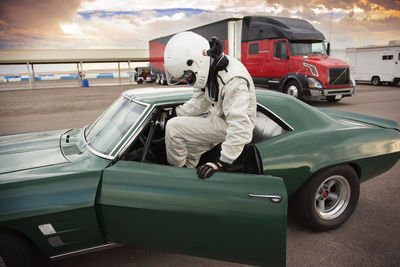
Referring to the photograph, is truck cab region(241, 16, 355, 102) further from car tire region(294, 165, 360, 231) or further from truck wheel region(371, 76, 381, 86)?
truck wheel region(371, 76, 381, 86)

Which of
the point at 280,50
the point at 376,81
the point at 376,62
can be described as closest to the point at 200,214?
the point at 280,50

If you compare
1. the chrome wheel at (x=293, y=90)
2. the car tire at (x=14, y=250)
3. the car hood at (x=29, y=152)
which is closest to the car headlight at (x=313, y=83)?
the chrome wheel at (x=293, y=90)

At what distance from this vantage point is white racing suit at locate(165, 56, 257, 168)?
201cm

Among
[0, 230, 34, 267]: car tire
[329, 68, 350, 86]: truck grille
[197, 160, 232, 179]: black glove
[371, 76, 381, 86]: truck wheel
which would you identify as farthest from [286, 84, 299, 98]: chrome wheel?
[371, 76, 381, 86]: truck wheel

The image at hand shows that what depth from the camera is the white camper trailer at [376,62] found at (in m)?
17.3

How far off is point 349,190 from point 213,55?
5.84 ft

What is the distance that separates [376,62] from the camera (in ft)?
60.7

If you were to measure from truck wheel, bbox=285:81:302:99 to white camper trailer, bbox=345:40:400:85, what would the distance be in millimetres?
10249

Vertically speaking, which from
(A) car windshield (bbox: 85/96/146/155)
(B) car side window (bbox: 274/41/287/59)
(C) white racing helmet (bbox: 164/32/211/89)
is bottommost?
(A) car windshield (bbox: 85/96/146/155)

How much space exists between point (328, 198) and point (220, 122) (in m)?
1.29

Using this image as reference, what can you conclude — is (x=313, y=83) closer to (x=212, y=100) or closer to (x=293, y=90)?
(x=293, y=90)

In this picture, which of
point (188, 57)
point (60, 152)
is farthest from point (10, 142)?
point (188, 57)

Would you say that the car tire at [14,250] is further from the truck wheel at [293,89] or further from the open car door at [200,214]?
the truck wheel at [293,89]

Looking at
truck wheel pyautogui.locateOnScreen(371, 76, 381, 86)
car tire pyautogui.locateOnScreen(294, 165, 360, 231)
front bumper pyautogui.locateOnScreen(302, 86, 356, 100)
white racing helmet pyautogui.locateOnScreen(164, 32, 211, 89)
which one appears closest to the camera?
white racing helmet pyautogui.locateOnScreen(164, 32, 211, 89)
